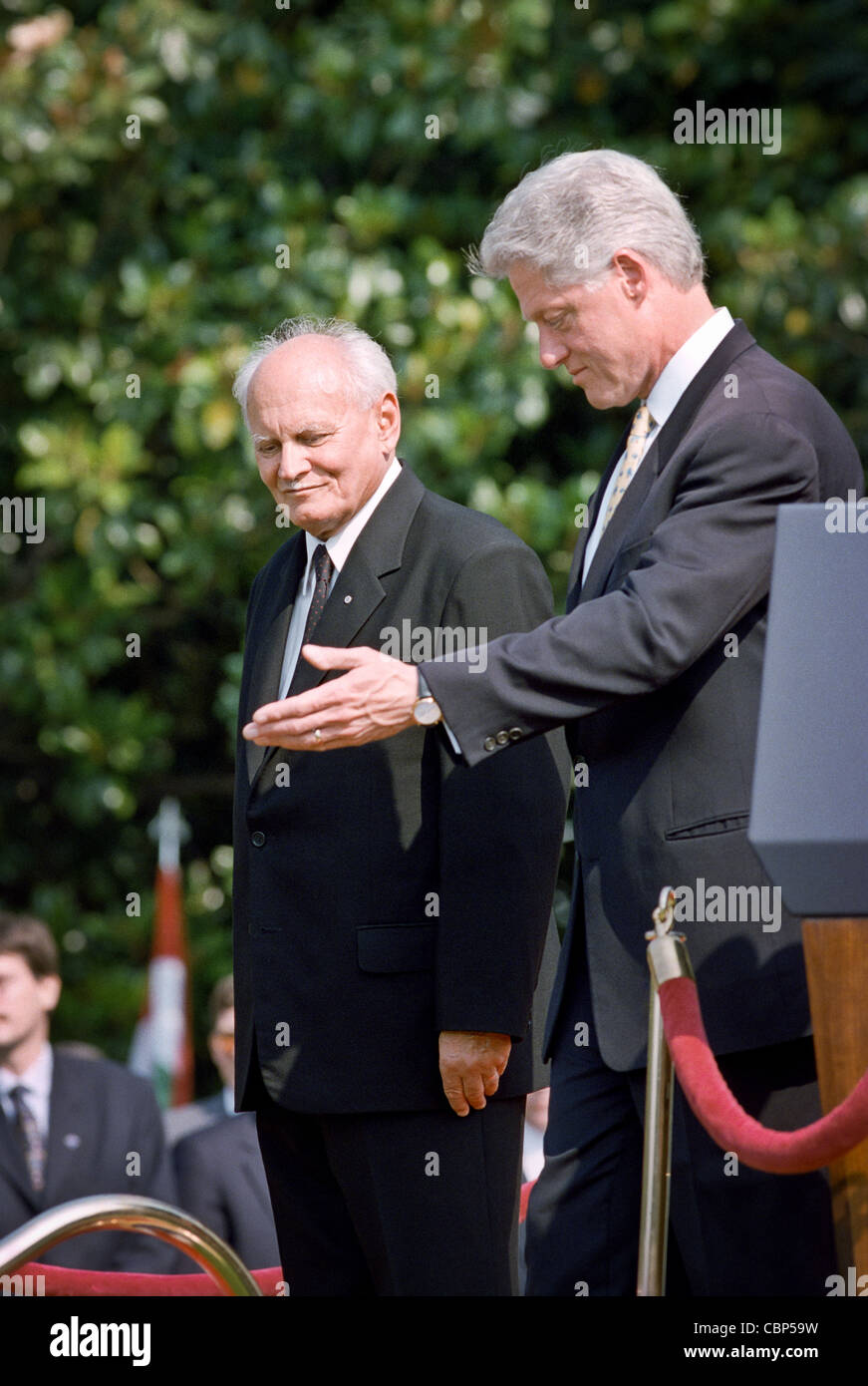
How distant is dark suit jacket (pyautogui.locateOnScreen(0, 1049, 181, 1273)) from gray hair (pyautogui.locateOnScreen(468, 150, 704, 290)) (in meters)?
2.93

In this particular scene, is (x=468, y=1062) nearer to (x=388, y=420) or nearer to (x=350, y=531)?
(x=350, y=531)

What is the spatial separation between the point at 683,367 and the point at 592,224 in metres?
0.22

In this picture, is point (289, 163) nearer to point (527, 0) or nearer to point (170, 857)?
point (527, 0)

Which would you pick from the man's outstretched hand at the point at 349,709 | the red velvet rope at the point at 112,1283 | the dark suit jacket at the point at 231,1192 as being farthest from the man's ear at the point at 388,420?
the dark suit jacket at the point at 231,1192

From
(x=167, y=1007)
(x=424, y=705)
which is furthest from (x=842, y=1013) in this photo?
(x=167, y=1007)

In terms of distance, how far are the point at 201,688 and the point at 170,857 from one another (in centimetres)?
99

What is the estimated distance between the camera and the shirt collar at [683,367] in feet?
8.58

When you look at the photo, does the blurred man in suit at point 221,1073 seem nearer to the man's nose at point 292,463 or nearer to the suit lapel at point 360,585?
the suit lapel at point 360,585

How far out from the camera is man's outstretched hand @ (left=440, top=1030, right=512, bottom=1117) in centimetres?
273

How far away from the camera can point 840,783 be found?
199 centimetres

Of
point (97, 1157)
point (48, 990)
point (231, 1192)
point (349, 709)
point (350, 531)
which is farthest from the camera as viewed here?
point (48, 990)

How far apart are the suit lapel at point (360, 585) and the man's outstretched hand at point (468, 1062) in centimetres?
46

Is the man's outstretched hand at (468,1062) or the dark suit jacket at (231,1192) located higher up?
the man's outstretched hand at (468,1062)

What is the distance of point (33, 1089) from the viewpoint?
5184 millimetres
